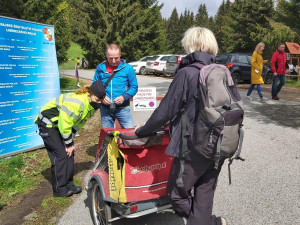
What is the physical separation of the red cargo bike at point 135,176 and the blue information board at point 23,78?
132 inches

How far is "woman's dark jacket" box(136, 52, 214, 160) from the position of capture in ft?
7.36

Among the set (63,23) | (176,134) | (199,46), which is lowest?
(176,134)

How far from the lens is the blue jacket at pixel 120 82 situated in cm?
438

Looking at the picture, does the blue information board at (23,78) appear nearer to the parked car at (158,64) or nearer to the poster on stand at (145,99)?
the poster on stand at (145,99)

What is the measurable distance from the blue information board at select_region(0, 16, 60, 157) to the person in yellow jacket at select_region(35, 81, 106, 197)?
6.46 ft

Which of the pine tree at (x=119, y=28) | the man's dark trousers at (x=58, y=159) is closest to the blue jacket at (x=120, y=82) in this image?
the man's dark trousers at (x=58, y=159)

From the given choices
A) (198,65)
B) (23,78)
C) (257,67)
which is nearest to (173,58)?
(257,67)

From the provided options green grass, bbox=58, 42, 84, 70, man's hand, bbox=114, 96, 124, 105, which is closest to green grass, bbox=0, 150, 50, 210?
man's hand, bbox=114, 96, 124, 105

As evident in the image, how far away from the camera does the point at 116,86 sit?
4402 millimetres

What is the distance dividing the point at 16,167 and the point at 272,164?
4568 millimetres

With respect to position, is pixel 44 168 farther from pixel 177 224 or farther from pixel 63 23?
pixel 63 23

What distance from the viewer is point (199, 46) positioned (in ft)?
7.89

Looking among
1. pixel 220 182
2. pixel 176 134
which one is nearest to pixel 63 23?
pixel 220 182

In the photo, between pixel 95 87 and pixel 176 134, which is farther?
pixel 95 87
